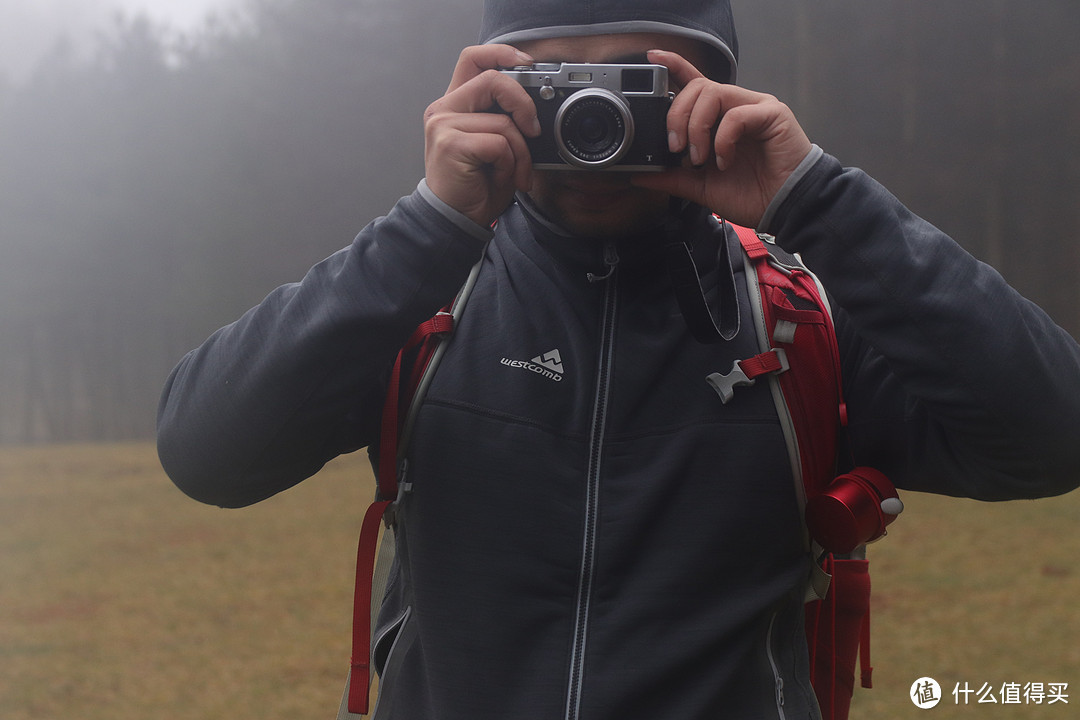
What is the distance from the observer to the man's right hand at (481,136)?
610 millimetres

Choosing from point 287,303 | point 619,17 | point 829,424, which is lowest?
point 829,424

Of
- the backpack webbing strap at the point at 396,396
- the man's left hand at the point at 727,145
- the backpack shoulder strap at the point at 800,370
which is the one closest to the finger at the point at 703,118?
the man's left hand at the point at 727,145

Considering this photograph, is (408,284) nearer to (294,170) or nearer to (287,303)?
(287,303)

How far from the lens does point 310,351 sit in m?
0.60

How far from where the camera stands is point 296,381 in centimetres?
60

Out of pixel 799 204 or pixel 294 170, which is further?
pixel 294 170

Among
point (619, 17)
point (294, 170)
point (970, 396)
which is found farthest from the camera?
point (294, 170)

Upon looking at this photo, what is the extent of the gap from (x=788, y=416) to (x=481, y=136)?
0.28m

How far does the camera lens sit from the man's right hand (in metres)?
0.02

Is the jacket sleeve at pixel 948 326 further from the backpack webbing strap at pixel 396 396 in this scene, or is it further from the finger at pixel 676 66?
the backpack webbing strap at pixel 396 396

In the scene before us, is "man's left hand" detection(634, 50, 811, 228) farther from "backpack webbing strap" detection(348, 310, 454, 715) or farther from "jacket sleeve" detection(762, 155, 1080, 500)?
"backpack webbing strap" detection(348, 310, 454, 715)

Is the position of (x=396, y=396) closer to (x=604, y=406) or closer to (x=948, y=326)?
(x=604, y=406)

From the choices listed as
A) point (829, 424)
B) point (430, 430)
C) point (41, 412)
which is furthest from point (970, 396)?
point (41, 412)

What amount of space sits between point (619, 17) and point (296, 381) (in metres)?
0.35
